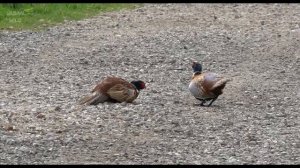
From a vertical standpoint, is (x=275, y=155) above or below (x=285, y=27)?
above

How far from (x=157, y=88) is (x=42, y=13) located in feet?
29.8

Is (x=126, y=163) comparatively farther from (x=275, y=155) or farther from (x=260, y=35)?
(x=260, y=35)

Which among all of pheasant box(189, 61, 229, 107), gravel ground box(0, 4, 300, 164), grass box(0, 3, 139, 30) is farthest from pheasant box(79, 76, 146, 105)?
grass box(0, 3, 139, 30)

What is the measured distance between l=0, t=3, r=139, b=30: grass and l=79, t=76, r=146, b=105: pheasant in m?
9.01

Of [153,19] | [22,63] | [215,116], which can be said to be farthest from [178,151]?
[153,19]

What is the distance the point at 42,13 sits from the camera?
26.0 metres

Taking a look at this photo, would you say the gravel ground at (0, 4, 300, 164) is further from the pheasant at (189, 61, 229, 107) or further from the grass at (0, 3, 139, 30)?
the grass at (0, 3, 139, 30)

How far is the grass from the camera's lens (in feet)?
80.8

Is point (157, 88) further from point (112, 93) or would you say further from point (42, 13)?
point (42, 13)

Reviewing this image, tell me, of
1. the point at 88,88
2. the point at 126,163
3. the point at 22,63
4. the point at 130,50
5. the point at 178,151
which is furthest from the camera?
the point at 130,50

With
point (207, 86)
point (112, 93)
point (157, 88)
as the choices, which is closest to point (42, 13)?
point (157, 88)

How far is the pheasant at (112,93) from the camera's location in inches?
603

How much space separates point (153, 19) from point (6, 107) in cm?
1166

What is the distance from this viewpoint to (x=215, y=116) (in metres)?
15.0
